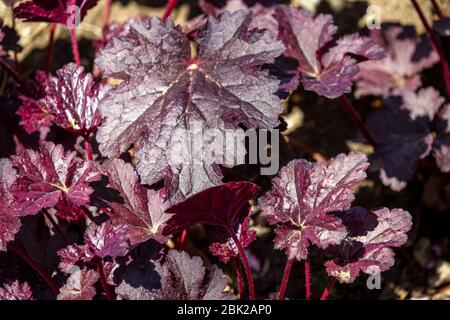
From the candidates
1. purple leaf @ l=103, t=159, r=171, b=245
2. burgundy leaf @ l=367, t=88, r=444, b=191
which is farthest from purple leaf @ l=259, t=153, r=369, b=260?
burgundy leaf @ l=367, t=88, r=444, b=191

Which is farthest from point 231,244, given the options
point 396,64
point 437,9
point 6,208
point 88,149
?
point 437,9

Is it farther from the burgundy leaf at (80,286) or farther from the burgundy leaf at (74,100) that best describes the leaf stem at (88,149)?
the burgundy leaf at (80,286)

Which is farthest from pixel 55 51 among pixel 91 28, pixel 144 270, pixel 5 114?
pixel 144 270

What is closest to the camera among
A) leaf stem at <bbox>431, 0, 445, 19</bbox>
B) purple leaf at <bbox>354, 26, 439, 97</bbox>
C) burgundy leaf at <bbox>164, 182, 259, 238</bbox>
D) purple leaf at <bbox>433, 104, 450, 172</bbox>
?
burgundy leaf at <bbox>164, 182, 259, 238</bbox>

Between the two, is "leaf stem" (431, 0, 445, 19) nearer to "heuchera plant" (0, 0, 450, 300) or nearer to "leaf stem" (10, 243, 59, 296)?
"heuchera plant" (0, 0, 450, 300)

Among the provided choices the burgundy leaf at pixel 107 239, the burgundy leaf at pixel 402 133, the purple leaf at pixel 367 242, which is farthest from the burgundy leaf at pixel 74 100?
the burgundy leaf at pixel 402 133
